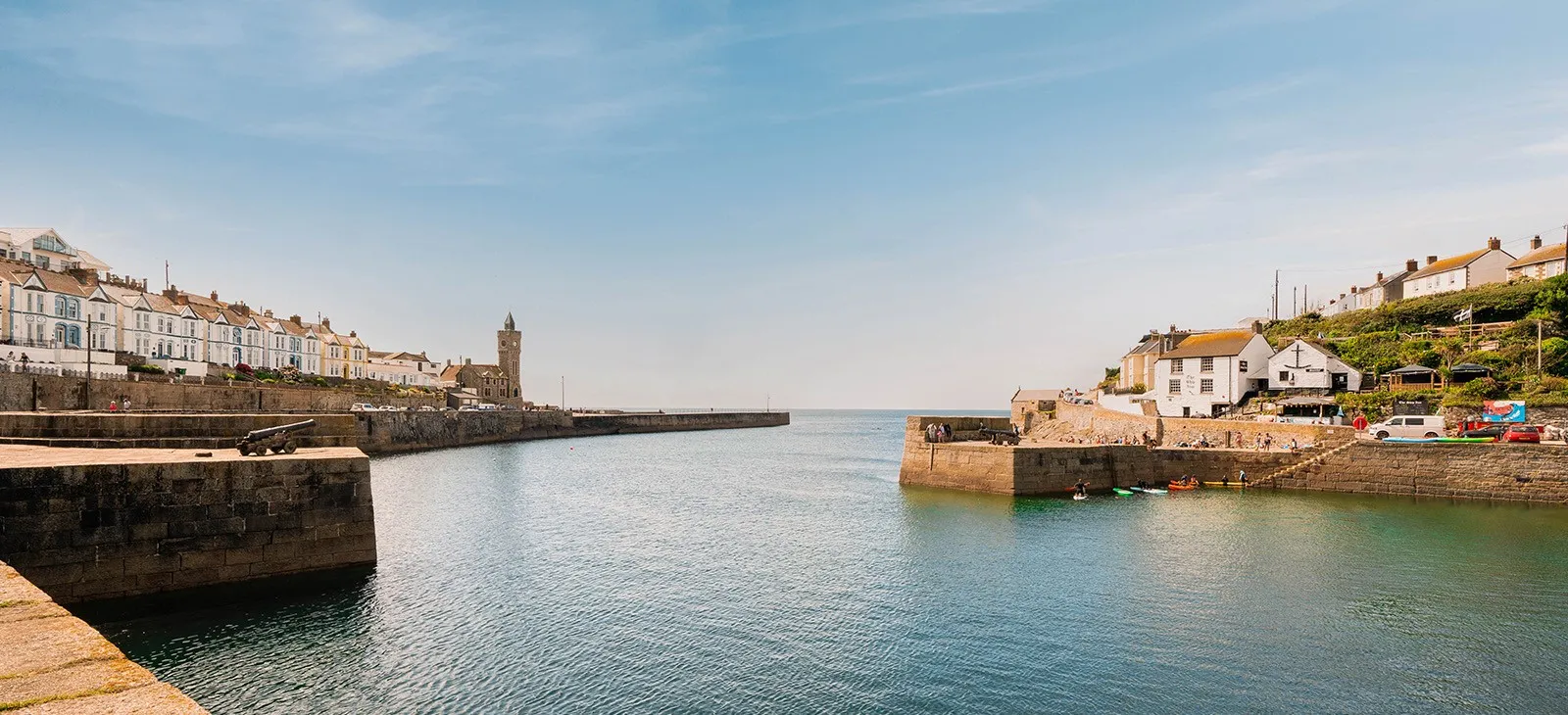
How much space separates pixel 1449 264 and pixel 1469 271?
349 cm

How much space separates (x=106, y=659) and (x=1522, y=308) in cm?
8374

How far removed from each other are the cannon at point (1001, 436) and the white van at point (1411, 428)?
19.3m

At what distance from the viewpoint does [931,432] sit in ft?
135

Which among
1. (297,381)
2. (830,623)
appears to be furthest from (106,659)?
(297,381)

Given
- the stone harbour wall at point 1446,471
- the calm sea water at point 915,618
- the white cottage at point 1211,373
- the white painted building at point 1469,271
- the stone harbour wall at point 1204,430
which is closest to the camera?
the calm sea water at point 915,618

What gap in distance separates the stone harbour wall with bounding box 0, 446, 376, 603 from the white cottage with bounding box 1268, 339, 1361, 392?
6133 cm

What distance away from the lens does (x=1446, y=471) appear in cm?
3712

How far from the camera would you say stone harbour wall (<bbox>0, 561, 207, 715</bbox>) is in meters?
5.18

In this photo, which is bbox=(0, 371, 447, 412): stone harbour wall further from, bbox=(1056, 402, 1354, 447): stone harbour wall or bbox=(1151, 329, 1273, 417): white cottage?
bbox=(1151, 329, 1273, 417): white cottage

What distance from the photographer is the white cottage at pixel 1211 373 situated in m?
57.8

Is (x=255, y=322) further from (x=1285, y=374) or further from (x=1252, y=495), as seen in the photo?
(x=1285, y=374)

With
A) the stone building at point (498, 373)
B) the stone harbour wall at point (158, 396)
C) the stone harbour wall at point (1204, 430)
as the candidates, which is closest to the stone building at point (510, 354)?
the stone building at point (498, 373)

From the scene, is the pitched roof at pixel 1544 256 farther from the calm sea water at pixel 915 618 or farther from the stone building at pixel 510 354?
→ the stone building at pixel 510 354

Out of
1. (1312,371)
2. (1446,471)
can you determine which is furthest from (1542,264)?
(1446,471)
